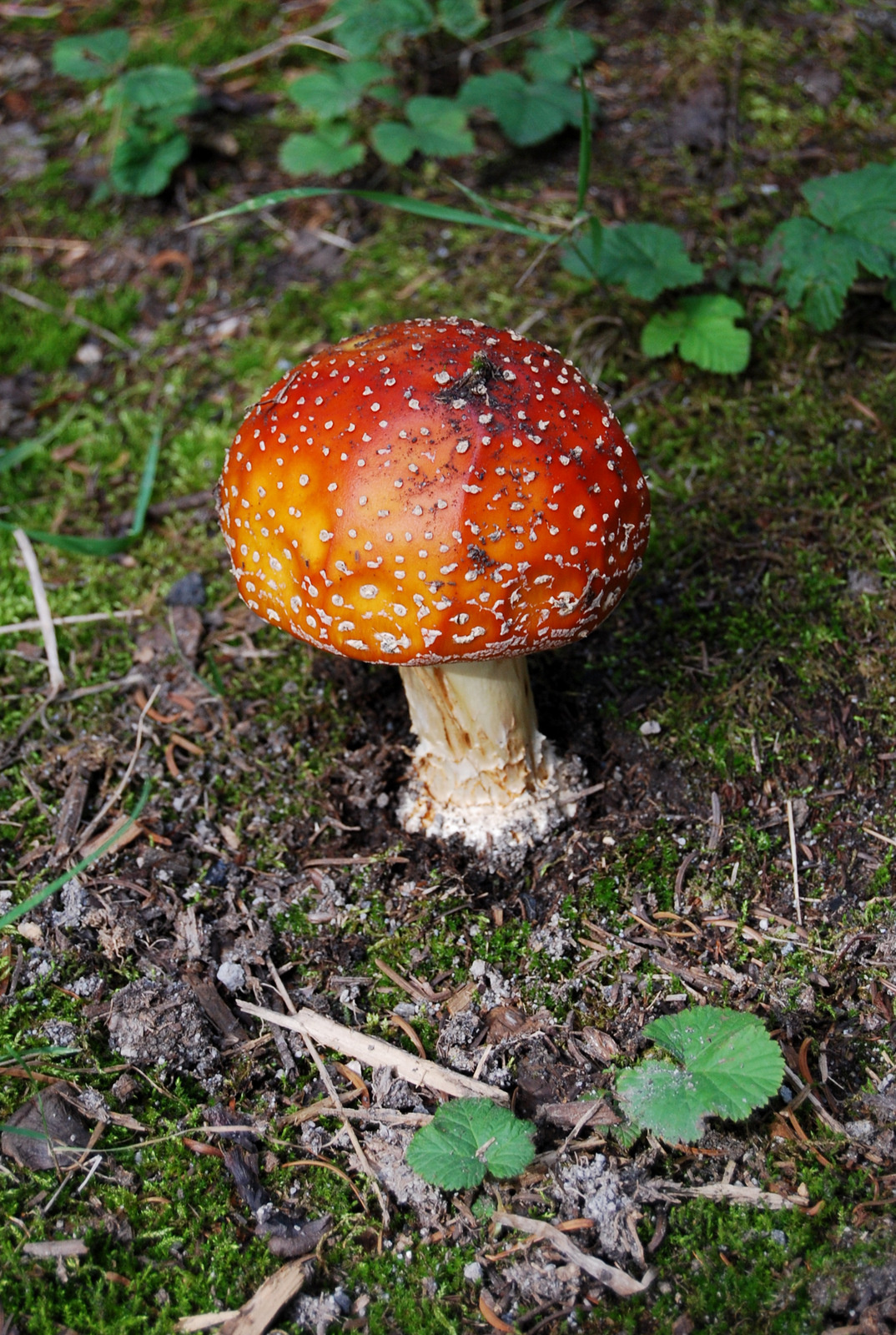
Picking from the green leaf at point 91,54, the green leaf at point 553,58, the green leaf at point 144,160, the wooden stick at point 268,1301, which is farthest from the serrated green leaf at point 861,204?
the wooden stick at point 268,1301

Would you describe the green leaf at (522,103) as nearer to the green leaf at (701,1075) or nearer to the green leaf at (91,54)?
the green leaf at (91,54)

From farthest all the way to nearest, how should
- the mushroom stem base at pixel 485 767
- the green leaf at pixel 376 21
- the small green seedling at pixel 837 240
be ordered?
the green leaf at pixel 376 21 < the small green seedling at pixel 837 240 < the mushroom stem base at pixel 485 767

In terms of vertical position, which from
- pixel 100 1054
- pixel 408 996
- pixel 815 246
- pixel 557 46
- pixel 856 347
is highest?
pixel 557 46

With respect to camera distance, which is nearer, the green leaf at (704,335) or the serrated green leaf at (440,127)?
the green leaf at (704,335)

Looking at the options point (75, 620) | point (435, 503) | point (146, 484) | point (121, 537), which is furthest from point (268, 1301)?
point (146, 484)

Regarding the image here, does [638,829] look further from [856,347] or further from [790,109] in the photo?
[790,109]

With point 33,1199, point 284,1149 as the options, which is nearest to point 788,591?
point 284,1149

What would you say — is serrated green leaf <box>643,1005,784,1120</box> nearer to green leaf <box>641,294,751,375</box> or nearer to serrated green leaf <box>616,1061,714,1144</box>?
serrated green leaf <box>616,1061,714,1144</box>
